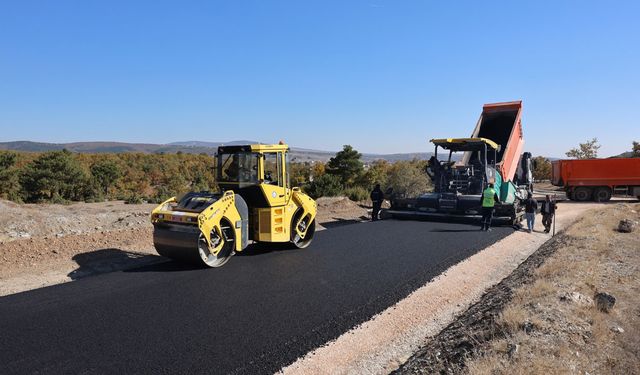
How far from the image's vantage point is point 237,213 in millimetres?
7871

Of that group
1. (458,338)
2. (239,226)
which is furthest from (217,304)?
(458,338)

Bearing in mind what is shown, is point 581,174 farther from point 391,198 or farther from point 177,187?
point 177,187

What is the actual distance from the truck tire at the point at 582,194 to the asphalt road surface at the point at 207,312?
60.2 ft

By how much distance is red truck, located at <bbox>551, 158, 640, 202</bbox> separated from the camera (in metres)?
22.7

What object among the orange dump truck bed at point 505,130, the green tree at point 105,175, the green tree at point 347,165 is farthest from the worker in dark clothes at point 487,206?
the green tree at point 105,175

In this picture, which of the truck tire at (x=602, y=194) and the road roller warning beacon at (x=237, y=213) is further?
the truck tire at (x=602, y=194)

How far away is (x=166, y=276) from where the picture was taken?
23.3ft

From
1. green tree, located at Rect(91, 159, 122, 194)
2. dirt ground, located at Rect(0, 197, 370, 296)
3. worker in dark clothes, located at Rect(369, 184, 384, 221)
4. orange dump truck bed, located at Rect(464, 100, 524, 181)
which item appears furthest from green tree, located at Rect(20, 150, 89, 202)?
orange dump truck bed, located at Rect(464, 100, 524, 181)

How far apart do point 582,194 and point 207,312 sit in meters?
23.9

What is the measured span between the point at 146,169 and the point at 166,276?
123ft

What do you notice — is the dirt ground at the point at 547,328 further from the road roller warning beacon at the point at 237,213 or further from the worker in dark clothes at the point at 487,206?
the road roller warning beacon at the point at 237,213

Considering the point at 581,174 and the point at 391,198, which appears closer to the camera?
the point at 391,198

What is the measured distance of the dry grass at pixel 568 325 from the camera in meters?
4.14

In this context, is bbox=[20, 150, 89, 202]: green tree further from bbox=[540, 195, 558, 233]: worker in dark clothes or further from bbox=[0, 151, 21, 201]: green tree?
bbox=[540, 195, 558, 233]: worker in dark clothes
